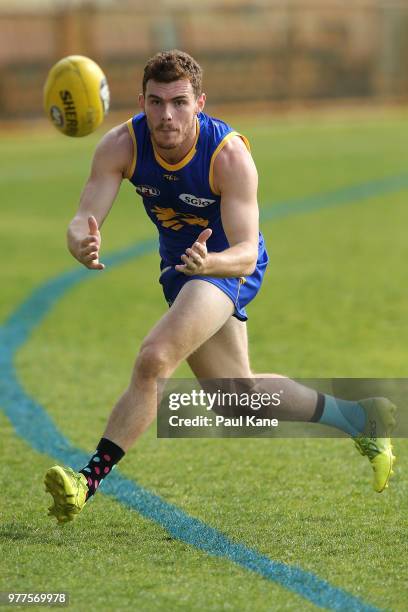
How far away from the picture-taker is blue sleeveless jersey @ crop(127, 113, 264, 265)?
5859 millimetres

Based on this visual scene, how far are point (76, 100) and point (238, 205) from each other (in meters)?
1.76

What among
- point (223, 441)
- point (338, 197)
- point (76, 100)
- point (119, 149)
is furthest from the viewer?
point (338, 197)

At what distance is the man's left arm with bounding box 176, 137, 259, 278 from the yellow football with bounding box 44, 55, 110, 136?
1.43 metres

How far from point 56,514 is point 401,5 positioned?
114 feet

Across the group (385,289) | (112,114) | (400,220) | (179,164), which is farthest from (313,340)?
(112,114)

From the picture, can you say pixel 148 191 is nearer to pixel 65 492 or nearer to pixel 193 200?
pixel 193 200

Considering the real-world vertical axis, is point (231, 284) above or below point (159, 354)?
above

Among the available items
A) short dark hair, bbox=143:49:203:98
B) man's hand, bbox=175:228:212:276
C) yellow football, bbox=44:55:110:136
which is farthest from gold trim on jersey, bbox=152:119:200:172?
yellow football, bbox=44:55:110:136

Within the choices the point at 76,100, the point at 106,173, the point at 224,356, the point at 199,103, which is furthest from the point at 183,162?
the point at 76,100

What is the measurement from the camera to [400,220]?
16250 mm

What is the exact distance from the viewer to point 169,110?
5660mm

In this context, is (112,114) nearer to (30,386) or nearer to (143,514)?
(30,386)

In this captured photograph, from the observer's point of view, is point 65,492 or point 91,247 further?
point 91,247

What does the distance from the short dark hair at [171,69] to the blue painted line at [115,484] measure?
200 cm
